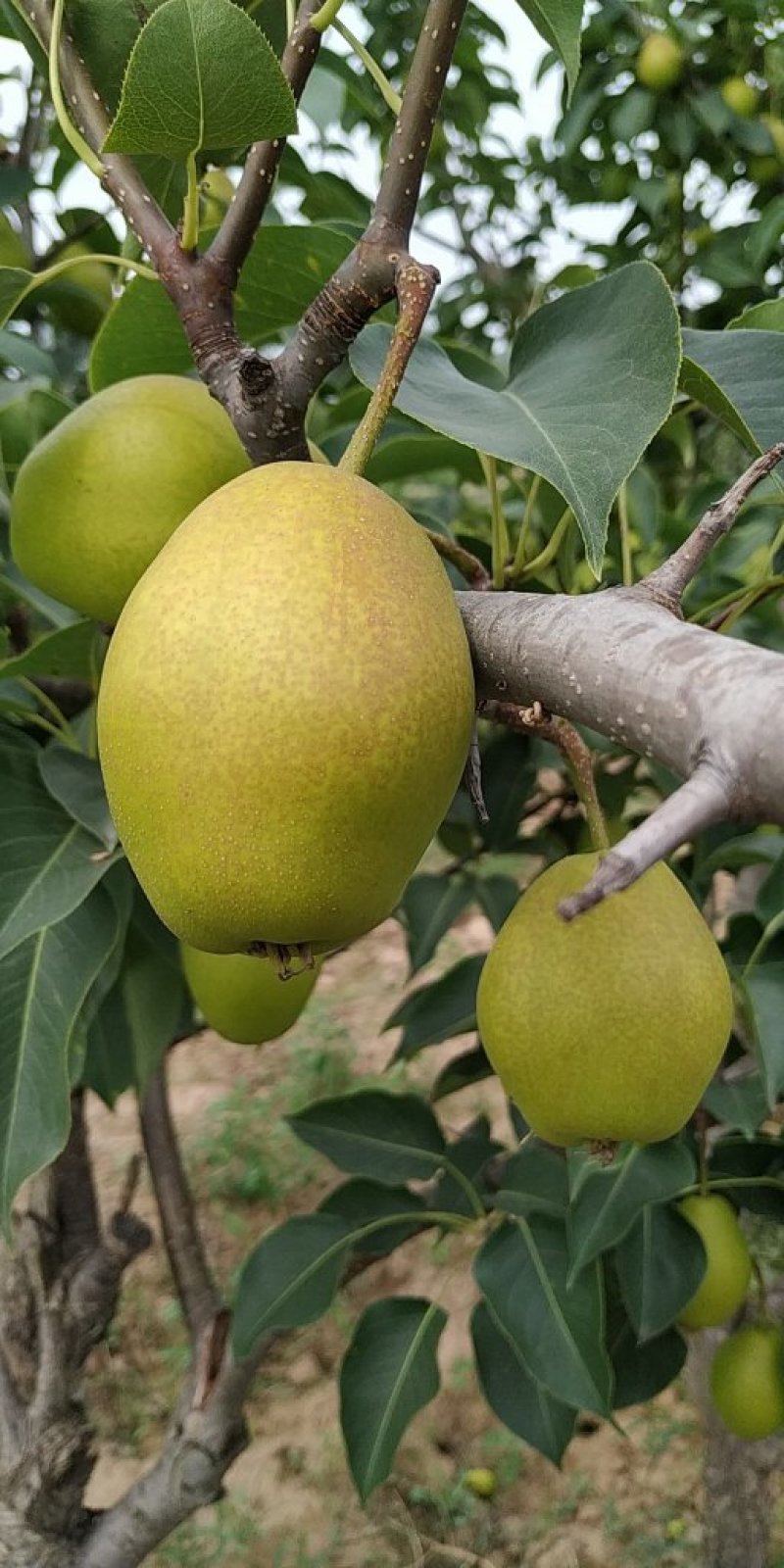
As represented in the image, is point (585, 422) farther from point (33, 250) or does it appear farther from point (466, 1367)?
point (466, 1367)

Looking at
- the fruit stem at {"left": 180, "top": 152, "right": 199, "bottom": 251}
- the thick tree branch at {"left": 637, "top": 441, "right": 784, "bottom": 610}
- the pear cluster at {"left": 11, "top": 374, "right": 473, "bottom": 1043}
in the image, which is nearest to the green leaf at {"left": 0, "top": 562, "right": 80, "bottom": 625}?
the fruit stem at {"left": 180, "top": 152, "right": 199, "bottom": 251}

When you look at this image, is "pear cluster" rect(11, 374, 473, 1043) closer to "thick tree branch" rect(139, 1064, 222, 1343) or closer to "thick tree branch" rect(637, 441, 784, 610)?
"thick tree branch" rect(637, 441, 784, 610)

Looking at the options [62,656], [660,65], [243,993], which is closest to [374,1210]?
[243,993]

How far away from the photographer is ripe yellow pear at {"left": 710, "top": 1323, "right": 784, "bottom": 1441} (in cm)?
121

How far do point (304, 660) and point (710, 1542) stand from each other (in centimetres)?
163

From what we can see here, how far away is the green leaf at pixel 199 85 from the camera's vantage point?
493mm

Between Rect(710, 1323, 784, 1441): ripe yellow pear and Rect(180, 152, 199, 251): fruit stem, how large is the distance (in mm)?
1167

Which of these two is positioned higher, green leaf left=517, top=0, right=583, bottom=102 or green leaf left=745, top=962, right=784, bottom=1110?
green leaf left=517, top=0, right=583, bottom=102

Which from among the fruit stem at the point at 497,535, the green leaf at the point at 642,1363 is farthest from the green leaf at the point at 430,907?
the fruit stem at the point at 497,535

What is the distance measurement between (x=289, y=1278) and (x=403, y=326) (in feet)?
3.13

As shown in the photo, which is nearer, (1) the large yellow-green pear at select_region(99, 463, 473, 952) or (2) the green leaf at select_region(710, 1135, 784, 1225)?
(1) the large yellow-green pear at select_region(99, 463, 473, 952)

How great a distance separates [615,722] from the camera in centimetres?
39

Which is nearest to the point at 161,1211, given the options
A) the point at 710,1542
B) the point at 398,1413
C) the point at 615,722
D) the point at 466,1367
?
the point at 398,1413

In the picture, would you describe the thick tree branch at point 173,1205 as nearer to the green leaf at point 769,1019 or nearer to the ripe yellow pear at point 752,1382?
the ripe yellow pear at point 752,1382
